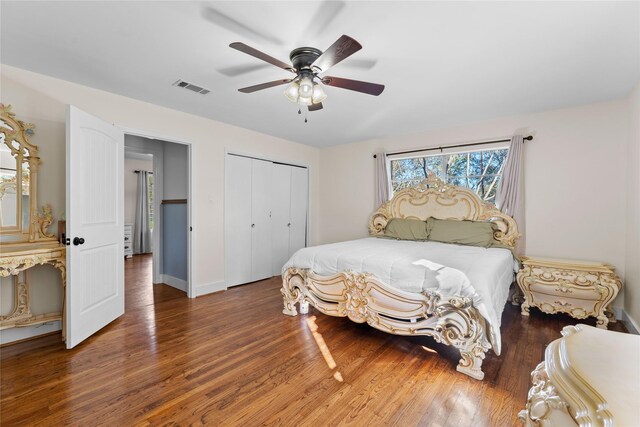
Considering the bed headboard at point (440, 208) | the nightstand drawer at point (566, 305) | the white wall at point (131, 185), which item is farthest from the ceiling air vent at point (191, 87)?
the white wall at point (131, 185)

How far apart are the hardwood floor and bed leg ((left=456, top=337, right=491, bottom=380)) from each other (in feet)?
0.20

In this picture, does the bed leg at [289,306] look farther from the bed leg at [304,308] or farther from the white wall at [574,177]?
the white wall at [574,177]

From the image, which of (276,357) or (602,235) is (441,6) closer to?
(276,357)

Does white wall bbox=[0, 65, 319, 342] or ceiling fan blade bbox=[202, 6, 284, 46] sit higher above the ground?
ceiling fan blade bbox=[202, 6, 284, 46]

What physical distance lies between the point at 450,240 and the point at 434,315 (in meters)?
1.83

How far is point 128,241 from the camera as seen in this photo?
6891 millimetres

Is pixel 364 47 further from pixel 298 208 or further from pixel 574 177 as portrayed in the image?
pixel 298 208

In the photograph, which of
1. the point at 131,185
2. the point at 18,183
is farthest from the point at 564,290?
the point at 131,185

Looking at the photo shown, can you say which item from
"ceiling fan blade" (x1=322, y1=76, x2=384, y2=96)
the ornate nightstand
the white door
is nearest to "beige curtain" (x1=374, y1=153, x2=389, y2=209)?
the ornate nightstand

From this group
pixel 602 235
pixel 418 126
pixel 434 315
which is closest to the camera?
pixel 434 315

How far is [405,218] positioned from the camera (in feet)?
14.6

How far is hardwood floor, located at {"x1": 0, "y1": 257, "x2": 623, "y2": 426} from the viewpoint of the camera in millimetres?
1634

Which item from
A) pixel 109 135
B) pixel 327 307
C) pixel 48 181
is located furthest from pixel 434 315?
pixel 48 181

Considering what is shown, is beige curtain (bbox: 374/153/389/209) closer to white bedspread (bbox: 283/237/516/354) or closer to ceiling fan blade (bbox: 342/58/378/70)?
white bedspread (bbox: 283/237/516/354)
